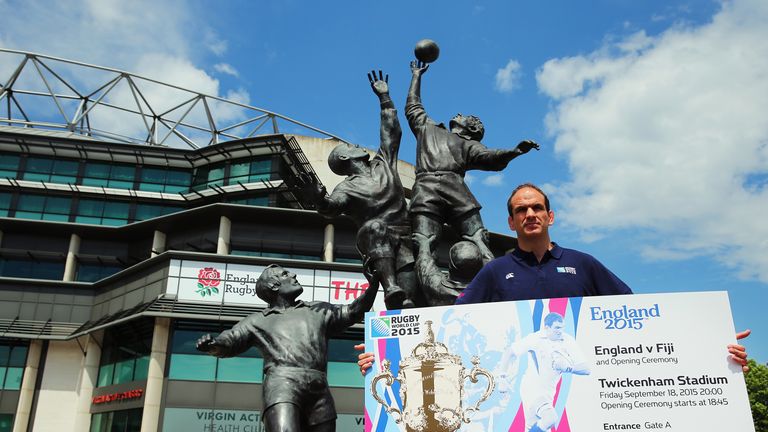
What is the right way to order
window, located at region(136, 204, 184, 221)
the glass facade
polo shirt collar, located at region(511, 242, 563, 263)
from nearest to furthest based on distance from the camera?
polo shirt collar, located at region(511, 242, 563, 263) → the glass facade → window, located at region(136, 204, 184, 221)

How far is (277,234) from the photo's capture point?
3572 centimetres

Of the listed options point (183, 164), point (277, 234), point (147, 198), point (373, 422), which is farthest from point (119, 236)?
point (373, 422)

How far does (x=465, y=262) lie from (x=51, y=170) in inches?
1719

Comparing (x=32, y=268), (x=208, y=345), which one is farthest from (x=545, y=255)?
(x=32, y=268)

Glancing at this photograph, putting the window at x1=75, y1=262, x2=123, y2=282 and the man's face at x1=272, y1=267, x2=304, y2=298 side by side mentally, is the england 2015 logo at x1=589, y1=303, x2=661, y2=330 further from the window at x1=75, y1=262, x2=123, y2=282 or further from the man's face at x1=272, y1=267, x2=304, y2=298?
the window at x1=75, y1=262, x2=123, y2=282

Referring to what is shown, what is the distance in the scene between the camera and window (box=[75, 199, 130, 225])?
4212 centimetres

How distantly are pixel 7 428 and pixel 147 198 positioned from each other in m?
16.5

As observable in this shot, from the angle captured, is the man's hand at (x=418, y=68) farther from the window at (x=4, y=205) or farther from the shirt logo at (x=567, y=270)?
the window at (x=4, y=205)

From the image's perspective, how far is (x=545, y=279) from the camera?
10.9 feet

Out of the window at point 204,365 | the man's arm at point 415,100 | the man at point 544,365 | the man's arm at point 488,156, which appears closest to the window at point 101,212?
the window at point 204,365

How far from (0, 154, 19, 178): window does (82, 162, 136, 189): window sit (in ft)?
14.6

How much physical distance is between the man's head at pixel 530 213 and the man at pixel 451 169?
2801mm

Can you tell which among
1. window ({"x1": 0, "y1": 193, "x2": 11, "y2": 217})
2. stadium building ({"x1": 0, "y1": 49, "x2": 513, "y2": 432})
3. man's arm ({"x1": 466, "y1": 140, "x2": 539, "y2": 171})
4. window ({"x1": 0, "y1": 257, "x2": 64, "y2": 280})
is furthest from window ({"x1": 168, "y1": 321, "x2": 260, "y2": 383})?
man's arm ({"x1": 466, "y1": 140, "x2": 539, "y2": 171})

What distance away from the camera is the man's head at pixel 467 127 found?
7184 mm
